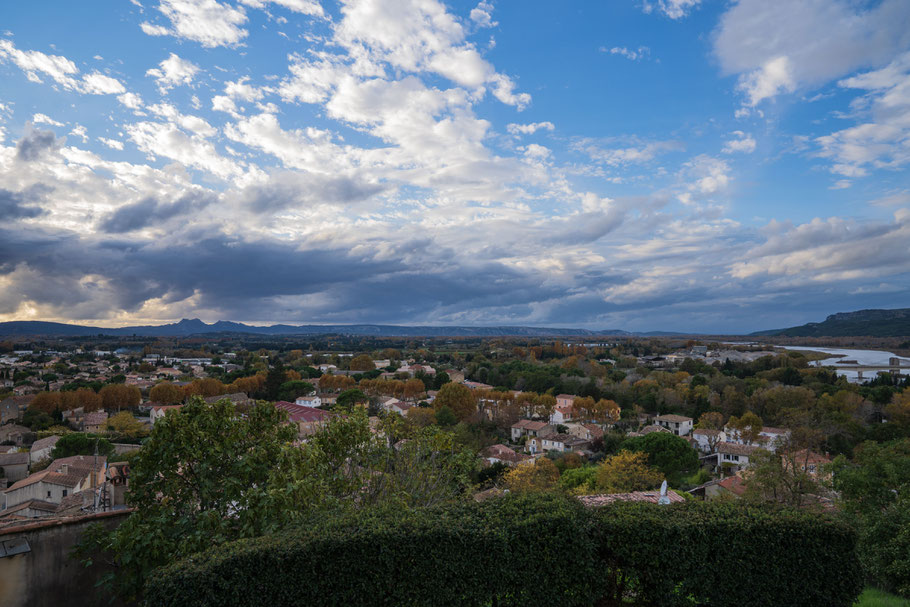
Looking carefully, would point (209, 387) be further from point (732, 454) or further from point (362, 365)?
point (732, 454)

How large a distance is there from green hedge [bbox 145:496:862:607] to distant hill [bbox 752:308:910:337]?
13804cm

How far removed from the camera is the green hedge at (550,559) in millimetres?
5105

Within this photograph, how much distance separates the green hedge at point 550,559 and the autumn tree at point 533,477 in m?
16.2

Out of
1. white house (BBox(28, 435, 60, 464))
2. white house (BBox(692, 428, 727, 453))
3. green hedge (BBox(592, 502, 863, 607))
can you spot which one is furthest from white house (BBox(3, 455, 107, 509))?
white house (BBox(692, 428, 727, 453))

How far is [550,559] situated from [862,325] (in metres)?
161

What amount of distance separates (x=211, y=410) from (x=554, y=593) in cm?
523

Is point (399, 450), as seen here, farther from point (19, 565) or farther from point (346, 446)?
point (19, 565)

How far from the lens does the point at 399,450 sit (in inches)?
334

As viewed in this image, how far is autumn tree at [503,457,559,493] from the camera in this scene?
22.2 m

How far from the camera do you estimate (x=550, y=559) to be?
5.45 metres

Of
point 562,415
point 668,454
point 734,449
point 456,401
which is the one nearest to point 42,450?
point 456,401

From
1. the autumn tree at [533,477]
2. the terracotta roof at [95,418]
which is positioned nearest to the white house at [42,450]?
the terracotta roof at [95,418]

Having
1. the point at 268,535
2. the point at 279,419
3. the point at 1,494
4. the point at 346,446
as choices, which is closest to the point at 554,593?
the point at 268,535

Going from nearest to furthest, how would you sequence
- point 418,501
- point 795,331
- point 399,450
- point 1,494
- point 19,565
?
1. point 19,565
2. point 418,501
3. point 399,450
4. point 1,494
5. point 795,331
